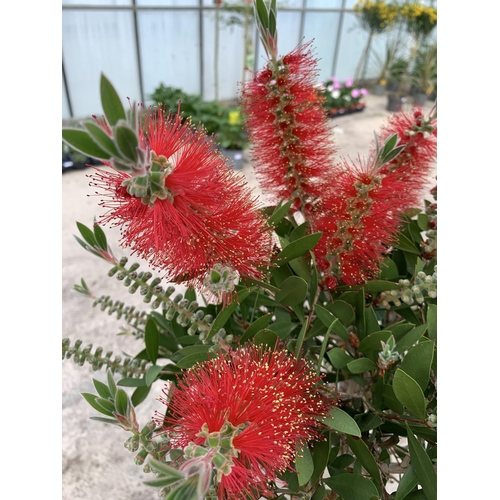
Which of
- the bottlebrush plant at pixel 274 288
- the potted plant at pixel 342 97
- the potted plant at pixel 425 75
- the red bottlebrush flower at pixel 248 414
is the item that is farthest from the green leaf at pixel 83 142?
the potted plant at pixel 425 75

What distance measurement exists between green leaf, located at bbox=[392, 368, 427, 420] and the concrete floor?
0.21 metres

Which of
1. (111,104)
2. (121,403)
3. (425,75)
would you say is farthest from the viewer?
(425,75)

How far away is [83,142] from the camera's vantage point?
0.60 feet

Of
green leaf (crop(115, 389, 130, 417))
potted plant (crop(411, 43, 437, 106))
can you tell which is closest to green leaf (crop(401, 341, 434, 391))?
green leaf (crop(115, 389, 130, 417))

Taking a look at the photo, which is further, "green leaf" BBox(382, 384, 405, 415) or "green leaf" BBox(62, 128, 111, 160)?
"green leaf" BBox(382, 384, 405, 415)

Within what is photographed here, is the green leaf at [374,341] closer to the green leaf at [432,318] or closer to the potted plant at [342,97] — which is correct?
the green leaf at [432,318]

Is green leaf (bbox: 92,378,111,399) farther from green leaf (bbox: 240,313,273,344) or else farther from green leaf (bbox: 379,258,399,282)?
green leaf (bbox: 379,258,399,282)

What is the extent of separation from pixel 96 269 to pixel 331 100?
2.55 m

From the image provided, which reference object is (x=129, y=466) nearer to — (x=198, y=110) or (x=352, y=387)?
(x=352, y=387)

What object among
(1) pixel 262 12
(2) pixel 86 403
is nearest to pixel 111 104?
(1) pixel 262 12

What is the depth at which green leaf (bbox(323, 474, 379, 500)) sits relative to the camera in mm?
332

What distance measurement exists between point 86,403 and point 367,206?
2.56ft

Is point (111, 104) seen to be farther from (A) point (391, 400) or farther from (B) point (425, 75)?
(B) point (425, 75)

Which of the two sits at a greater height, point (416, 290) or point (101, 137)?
point (101, 137)
